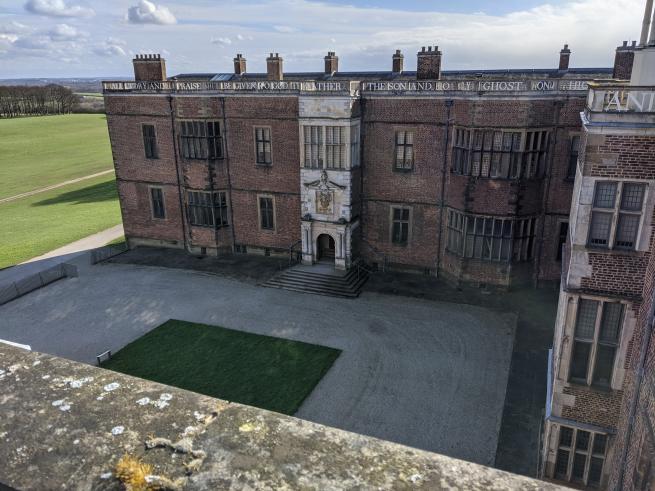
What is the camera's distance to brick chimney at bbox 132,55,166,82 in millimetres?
29719

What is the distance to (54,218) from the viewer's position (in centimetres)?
4128

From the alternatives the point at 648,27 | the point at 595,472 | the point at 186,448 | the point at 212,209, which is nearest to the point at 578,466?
the point at 595,472

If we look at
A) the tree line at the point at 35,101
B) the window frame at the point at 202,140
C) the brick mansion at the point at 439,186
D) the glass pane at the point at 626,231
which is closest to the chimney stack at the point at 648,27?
the brick mansion at the point at 439,186

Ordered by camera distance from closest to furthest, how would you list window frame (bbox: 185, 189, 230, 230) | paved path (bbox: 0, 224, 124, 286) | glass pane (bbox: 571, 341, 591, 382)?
glass pane (bbox: 571, 341, 591, 382) < paved path (bbox: 0, 224, 124, 286) < window frame (bbox: 185, 189, 230, 230)

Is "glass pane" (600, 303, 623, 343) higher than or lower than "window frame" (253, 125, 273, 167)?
lower

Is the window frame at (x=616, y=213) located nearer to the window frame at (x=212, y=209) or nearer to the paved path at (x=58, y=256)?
the window frame at (x=212, y=209)

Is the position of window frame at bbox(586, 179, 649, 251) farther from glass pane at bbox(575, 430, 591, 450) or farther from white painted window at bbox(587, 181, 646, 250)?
glass pane at bbox(575, 430, 591, 450)

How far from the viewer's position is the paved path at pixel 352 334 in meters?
15.0

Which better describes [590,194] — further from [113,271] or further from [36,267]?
[36,267]

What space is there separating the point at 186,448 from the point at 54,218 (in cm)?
4422

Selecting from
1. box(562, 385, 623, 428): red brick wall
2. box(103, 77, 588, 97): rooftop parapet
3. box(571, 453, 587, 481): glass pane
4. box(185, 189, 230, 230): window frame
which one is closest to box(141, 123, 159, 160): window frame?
box(103, 77, 588, 97): rooftop parapet

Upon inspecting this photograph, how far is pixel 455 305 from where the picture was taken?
2252 centimetres

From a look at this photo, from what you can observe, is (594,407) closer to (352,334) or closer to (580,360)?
(580,360)

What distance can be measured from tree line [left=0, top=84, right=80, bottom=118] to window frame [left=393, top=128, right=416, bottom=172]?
12651 cm
